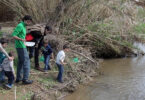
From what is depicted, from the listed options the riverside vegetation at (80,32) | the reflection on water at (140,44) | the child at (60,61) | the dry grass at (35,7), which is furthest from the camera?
the reflection on water at (140,44)

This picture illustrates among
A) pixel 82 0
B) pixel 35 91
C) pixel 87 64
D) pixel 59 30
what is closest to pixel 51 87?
pixel 35 91

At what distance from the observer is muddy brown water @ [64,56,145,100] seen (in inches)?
269

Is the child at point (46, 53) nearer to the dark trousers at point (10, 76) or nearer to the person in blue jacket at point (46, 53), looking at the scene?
the person in blue jacket at point (46, 53)

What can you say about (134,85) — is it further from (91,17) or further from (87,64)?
(91,17)

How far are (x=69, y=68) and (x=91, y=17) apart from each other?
3.56 meters

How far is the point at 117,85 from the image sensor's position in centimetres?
778

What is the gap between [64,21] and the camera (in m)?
9.68

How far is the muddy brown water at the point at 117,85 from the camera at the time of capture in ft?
22.4

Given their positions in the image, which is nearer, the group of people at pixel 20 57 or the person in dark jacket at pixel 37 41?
the group of people at pixel 20 57

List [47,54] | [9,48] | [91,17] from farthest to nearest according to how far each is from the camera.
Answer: [91,17]
[9,48]
[47,54]

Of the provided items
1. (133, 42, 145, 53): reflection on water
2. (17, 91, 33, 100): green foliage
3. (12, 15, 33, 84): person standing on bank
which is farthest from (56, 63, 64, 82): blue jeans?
(133, 42, 145, 53): reflection on water

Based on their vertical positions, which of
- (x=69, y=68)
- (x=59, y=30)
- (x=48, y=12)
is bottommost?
(x=69, y=68)

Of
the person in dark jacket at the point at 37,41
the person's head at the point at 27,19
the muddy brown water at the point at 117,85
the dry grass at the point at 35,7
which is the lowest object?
the muddy brown water at the point at 117,85

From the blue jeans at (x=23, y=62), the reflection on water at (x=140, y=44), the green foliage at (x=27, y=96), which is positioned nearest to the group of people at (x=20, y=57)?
the blue jeans at (x=23, y=62)
